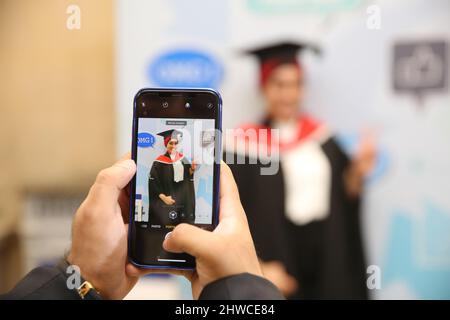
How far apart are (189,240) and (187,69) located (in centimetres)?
96

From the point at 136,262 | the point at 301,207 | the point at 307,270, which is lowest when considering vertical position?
the point at 307,270

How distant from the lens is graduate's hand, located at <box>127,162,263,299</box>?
1.43 ft

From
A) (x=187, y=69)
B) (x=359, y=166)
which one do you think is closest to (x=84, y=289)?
(x=187, y=69)

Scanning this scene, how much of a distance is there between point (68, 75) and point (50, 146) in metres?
0.21

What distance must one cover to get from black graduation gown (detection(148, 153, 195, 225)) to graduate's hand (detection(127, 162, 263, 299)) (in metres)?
0.03

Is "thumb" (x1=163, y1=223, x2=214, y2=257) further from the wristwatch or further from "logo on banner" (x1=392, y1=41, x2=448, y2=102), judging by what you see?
"logo on banner" (x1=392, y1=41, x2=448, y2=102)

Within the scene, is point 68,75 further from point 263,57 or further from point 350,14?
point 350,14

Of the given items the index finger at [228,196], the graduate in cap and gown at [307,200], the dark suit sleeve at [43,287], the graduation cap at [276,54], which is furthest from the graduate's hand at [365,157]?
the dark suit sleeve at [43,287]

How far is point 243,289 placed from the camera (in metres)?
0.42

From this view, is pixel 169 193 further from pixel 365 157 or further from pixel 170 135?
pixel 365 157

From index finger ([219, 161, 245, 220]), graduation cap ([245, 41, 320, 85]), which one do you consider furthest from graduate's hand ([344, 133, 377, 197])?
index finger ([219, 161, 245, 220])

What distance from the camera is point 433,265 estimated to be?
4.42 feet

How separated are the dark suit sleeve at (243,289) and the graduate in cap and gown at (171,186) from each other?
0.26 ft

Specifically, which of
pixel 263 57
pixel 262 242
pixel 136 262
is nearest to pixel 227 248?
pixel 136 262
